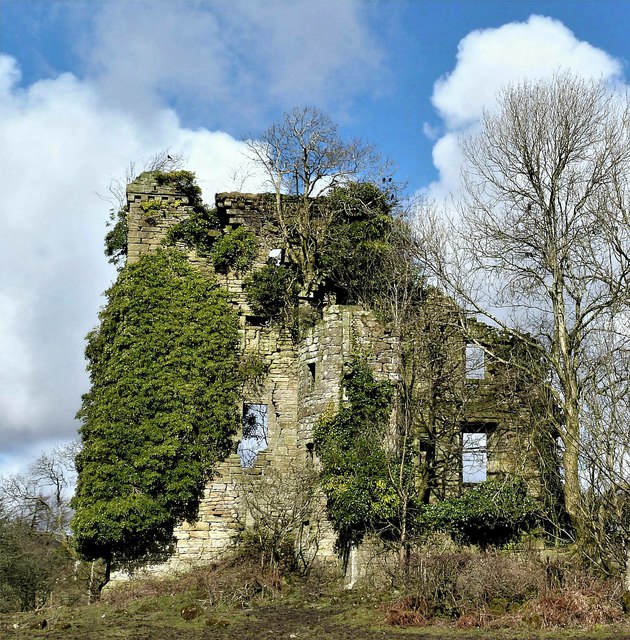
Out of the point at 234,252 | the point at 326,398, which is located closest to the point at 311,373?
the point at 326,398

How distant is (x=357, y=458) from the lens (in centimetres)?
1870

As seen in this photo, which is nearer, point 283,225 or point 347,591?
point 347,591

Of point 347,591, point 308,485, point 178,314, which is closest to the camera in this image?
point 347,591

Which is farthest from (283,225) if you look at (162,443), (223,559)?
(223,559)

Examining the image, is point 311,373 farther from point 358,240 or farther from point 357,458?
point 358,240

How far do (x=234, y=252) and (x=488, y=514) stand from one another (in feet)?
30.5

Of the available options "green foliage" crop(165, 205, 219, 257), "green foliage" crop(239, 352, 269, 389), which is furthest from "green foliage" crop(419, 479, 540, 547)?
"green foliage" crop(165, 205, 219, 257)

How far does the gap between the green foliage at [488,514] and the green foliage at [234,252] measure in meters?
8.05

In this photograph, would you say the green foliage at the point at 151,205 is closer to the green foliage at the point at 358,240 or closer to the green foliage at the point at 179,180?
the green foliage at the point at 179,180

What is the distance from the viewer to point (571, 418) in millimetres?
17984

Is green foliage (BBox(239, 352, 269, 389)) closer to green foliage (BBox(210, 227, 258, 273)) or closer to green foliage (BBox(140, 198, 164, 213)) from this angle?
green foliage (BBox(210, 227, 258, 273))

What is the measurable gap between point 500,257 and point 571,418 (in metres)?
4.31

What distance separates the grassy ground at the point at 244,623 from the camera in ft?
46.8

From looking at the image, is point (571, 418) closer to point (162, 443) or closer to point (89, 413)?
point (162, 443)
